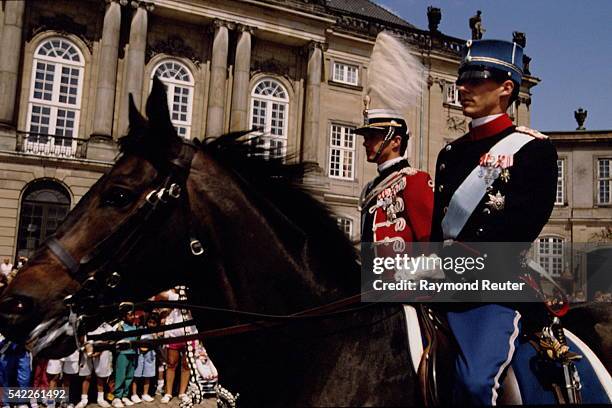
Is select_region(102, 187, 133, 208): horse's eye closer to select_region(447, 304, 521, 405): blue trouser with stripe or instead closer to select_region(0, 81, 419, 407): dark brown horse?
select_region(0, 81, 419, 407): dark brown horse

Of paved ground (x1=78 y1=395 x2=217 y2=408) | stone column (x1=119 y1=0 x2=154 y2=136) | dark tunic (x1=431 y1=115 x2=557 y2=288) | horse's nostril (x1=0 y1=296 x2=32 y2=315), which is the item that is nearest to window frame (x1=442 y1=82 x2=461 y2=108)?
stone column (x1=119 y1=0 x2=154 y2=136)

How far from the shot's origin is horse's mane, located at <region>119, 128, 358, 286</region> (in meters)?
2.77

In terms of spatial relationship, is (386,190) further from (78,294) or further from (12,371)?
(12,371)

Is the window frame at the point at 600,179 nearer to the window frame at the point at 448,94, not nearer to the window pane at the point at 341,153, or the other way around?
the window frame at the point at 448,94

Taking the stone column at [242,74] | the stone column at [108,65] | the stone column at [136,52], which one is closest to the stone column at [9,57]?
the stone column at [108,65]

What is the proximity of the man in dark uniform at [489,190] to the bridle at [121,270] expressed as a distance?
54 centimetres

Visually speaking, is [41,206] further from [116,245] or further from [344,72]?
[116,245]

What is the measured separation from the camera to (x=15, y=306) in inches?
88.7

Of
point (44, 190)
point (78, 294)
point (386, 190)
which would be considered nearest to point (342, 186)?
point (44, 190)

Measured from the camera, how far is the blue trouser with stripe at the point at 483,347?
2.30m

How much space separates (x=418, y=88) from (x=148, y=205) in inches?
85.9

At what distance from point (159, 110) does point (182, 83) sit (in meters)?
24.5

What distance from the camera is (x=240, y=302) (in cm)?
260

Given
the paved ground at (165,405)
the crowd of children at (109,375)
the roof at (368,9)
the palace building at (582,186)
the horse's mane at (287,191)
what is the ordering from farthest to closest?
the palace building at (582,186) < the roof at (368,9) < the paved ground at (165,405) < the crowd of children at (109,375) < the horse's mane at (287,191)
